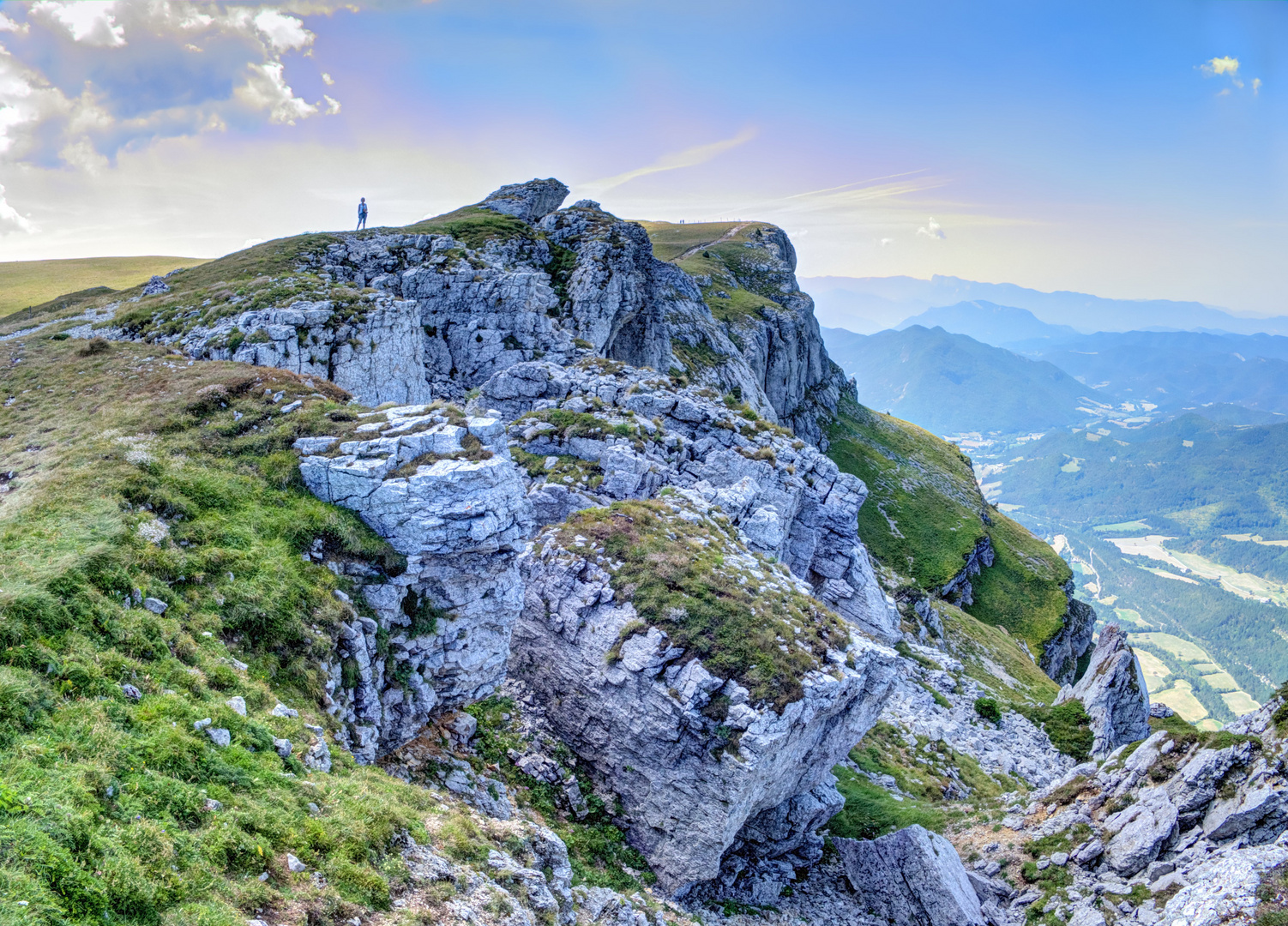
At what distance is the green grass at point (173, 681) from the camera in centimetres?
Answer: 698

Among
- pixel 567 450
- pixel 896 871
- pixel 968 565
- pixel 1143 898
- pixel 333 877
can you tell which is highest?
pixel 567 450

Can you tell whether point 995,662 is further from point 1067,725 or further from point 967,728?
point 967,728

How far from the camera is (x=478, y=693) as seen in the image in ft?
55.0

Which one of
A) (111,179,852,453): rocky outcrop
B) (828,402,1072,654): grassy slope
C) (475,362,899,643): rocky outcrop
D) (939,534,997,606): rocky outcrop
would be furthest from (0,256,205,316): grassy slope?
(939,534,997,606): rocky outcrop

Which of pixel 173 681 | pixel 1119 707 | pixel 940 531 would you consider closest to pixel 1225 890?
pixel 173 681

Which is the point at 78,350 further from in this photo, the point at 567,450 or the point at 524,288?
the point at 524,288

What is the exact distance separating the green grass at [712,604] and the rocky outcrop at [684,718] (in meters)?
0.19

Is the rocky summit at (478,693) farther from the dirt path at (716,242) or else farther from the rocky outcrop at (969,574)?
the dirt path at (716,242)

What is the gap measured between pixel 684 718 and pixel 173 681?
12401mm

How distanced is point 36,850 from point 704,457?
105 feet

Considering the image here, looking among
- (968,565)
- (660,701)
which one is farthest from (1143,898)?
(968,565)

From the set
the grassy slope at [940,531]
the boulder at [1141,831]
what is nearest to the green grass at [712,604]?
the boulder at [1141,831]

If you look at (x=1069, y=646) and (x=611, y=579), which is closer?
(x=611, y=579)

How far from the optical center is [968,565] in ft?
247
